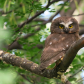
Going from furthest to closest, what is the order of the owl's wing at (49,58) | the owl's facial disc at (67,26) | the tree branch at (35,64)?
the owl's facial disc at (67,26) → the owl's wing at (49,58) → the tree branch at (35,64)

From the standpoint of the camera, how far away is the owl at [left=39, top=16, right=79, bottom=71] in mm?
2611

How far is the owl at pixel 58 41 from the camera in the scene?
261cm

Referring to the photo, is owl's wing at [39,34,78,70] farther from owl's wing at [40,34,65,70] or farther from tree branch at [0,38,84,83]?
tree branch at [0,38,84,83]

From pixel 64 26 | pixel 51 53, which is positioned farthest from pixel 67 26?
pixel 51 53

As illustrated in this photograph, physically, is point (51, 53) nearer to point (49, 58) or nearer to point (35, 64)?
point (49, 58)

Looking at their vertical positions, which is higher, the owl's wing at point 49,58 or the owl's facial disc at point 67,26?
the owl's facial disc at point 67,26

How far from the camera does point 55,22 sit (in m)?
4.21

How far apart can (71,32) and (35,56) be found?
1082mm

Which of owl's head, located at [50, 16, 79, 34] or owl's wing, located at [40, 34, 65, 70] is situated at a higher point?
owl's head, located at [50, 16, 79, 34]

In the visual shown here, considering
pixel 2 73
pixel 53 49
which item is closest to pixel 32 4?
pixel 53 49

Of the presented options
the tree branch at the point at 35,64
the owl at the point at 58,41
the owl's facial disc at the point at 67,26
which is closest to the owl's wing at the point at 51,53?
the owl at the point at 58,41

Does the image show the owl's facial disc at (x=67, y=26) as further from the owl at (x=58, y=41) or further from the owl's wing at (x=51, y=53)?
the owl's wing at (x=51, y=53)

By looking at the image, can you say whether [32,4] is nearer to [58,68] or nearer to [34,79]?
[58,68]

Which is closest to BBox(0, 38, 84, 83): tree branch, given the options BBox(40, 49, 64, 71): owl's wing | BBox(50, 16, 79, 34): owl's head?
BBox(40, 49, 64, 71): owl's wing
